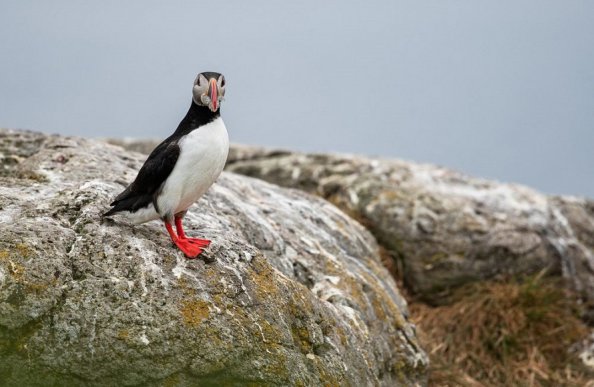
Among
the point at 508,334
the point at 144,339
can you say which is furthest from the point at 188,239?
the point at 508,334

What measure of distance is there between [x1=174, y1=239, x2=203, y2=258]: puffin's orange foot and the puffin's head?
3.00ft

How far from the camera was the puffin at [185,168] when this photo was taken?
5.38 meters

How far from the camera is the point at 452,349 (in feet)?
32.2

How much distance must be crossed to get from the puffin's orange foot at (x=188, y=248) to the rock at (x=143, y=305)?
0.17ft

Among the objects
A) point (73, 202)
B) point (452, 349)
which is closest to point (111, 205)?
point (73, 202)

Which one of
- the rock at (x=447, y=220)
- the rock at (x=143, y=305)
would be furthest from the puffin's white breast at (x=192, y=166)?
the rock at (x=447, y=220)

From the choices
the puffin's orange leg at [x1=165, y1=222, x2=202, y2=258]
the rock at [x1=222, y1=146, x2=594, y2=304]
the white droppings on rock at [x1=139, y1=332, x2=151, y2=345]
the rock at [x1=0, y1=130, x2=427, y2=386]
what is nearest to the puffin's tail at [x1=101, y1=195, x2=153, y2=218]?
the rock at [x1=0, y1=130, x2=427, y2=386]

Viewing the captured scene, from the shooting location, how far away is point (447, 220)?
10.9m

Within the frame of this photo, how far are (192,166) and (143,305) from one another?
3.41 ft

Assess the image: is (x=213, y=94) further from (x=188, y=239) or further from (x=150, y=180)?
(x=188, y=239)

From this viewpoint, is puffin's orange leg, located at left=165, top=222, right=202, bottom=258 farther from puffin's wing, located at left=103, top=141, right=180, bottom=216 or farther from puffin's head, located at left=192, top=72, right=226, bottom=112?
puffin's head, located at left=192, top=72, right=226, bottom=112

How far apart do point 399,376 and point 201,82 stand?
131 inches

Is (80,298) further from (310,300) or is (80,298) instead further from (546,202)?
(546,202)

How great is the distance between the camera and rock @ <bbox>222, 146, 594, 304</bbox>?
1072cm
